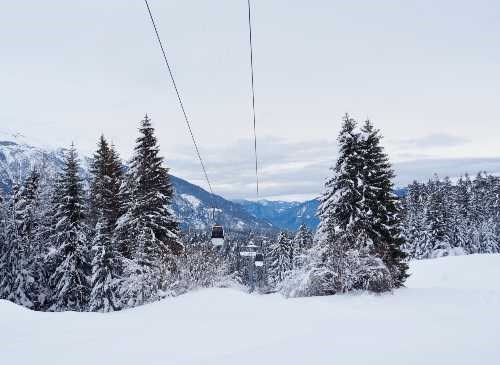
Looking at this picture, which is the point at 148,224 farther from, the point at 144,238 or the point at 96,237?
the point at 96,237

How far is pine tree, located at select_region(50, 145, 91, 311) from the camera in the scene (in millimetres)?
30000

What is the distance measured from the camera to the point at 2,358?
23.4ft

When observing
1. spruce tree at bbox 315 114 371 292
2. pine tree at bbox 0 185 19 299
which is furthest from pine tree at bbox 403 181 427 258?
pine tree at bbox 0 185 19 299

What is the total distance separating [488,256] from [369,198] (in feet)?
84.2

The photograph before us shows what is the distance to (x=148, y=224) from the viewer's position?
2630cm

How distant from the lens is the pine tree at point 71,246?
30000 millimetres

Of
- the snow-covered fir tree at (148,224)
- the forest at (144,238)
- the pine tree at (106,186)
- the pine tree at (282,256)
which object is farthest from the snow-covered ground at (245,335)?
the pine tree at (282,256)

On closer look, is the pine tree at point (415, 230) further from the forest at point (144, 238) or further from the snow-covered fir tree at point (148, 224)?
the snow-covered fir tree at point (148, 224)

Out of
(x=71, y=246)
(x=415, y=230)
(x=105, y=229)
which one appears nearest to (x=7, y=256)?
(x=71, y=246)

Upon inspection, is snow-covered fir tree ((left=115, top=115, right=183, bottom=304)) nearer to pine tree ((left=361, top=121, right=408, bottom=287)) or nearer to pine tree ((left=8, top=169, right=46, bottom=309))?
pine tree ((left=8, top=169, right=46, bottom=309))

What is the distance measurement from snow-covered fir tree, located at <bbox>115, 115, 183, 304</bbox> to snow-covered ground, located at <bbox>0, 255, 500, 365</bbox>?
12093 millimetres

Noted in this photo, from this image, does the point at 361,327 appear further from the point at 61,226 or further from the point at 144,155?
the point at 61,226

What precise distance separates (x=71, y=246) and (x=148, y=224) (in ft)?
25.9

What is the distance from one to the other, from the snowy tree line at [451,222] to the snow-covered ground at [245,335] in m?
39.3
